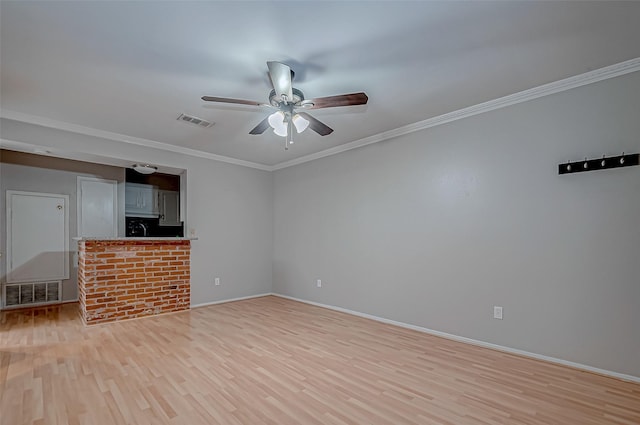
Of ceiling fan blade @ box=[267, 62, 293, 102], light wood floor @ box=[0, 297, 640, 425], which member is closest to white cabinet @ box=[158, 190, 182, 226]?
light wood floor @ box=[0, 297, 640, 425]

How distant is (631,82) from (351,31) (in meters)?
2.33

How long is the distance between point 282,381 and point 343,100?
225cm

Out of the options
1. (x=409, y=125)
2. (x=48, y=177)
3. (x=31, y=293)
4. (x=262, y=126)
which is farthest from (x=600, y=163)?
(x=31, y=293)

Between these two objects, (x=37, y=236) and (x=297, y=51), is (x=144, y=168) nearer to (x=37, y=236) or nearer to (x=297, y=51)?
(x=37, y=236)

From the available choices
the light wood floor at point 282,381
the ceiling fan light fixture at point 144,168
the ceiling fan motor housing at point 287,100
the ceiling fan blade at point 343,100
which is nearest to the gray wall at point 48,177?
the ceiling fan light fixture at point 144,168

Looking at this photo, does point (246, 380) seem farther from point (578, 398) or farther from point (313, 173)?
point (313, 173)

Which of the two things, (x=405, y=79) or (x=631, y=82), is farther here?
(x=405, y=79)

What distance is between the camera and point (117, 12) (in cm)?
192

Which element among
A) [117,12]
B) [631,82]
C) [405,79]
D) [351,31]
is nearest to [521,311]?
[631,82]

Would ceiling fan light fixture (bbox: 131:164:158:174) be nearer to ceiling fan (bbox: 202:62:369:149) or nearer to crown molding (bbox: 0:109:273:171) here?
crown molding (bbox: 0:109:273:171)

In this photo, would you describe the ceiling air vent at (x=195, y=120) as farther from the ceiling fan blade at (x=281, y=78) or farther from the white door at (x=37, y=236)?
the white door at (x=37, y=236)

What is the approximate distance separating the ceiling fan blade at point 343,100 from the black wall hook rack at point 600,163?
6.30ft

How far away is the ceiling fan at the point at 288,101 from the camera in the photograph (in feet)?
7.64

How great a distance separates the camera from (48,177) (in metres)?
5.04
